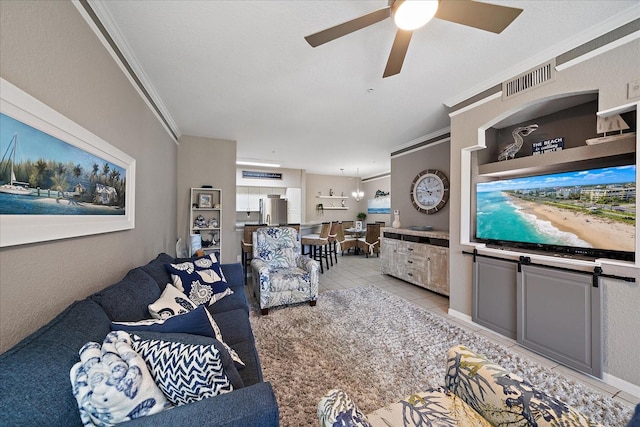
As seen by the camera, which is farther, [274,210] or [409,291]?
[274,210]

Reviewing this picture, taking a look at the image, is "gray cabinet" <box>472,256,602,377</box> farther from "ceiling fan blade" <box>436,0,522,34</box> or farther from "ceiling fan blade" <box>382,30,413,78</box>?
"ceiling fan blade" <box>382,30,413,78</box>

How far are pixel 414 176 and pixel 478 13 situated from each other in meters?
3.46

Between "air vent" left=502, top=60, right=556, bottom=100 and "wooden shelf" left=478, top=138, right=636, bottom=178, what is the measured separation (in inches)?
25.3

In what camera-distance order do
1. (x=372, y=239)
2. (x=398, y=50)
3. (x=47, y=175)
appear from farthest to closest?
(x=372, y=239) < (x=398, y=50) < (x=47, y=175)

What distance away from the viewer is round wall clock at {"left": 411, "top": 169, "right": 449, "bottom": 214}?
4035mm

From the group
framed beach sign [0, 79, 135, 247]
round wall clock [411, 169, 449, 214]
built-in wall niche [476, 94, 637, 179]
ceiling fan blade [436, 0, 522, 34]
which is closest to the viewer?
framed beach sign [0, 79, 135, 247]

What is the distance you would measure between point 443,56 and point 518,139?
133 centimetres

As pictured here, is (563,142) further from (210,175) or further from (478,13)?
(210,175)

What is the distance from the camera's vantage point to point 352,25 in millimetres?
1435

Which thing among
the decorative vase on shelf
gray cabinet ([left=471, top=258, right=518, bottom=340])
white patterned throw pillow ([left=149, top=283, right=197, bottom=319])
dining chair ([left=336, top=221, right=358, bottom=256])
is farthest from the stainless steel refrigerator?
gray cabinet ([left=471, top=258, right=518, bottom=340])

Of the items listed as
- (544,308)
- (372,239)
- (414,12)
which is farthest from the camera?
(372,239)

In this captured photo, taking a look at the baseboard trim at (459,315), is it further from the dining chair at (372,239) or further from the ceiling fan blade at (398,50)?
the dining chair at (372,239)

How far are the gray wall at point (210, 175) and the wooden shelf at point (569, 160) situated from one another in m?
4.04

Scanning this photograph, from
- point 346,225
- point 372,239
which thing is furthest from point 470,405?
point 346,225
